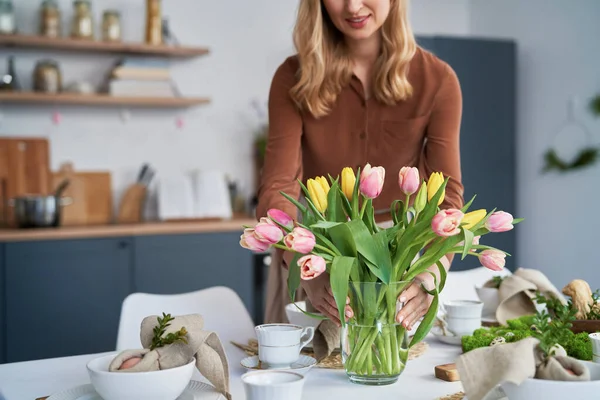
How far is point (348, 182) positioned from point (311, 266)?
0.20 meters

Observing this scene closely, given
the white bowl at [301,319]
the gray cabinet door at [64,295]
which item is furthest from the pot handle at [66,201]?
the white bowl at [301,319]

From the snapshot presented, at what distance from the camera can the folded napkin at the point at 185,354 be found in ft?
3.74

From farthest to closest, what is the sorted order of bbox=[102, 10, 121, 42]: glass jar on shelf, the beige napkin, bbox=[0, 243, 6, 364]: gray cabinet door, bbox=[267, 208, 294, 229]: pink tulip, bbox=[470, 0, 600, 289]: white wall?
bbox=[470, 0, 600, 289]: white wall < bbox=[102, 10, 121, 42]: glass jar on shelf < bbox=[0, 243, 6, 364]: gray cabinet door < the beige napkin < bbox=[267, 208, 294, 229]: pink tulip

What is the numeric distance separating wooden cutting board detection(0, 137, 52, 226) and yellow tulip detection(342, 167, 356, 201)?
3.06m

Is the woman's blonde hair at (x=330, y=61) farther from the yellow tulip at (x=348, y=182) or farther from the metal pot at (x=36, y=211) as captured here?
the metal pot at (x=36, y=211)

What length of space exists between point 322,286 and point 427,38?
11.6 ft

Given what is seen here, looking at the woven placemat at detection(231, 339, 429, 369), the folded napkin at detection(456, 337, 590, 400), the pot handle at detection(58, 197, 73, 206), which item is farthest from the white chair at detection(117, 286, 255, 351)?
the pot handle at detection(58, 197, 73, 206)

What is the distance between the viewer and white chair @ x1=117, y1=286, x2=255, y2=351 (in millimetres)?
1926

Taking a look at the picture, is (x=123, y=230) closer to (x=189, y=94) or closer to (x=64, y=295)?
(x=64, y=295)

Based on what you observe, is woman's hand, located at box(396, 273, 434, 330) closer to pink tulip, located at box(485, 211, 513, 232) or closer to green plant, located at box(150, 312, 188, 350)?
pink tulip, located at box(485, 211, 513, 232)

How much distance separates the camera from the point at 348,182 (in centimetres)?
125

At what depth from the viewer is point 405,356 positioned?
4.16 feet

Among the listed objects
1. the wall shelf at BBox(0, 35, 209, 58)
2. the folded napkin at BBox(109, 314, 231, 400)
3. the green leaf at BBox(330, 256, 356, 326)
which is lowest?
the folded napkin at BBox(109, 314, 231, 400)

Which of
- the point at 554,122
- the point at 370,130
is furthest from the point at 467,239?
the point at 554,122
